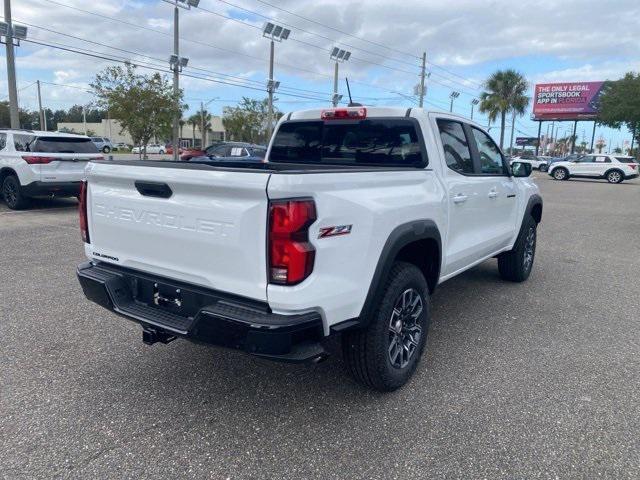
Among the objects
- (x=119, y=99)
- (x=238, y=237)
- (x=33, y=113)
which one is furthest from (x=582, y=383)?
(x=33, y=113)

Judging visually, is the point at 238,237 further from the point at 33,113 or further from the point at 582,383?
the point at 33,113

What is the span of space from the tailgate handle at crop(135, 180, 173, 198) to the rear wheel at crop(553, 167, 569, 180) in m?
Result: 32.7

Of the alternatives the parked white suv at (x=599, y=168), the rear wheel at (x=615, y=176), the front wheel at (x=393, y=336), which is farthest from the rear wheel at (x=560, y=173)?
the front wheel at (x=393, y=336)

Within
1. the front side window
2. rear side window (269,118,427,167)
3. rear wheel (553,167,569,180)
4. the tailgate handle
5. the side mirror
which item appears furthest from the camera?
rear wheel (553,167,569,180)

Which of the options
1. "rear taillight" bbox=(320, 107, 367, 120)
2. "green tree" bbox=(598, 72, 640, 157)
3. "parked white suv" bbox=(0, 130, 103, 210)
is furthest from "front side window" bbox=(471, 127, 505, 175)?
"green tree" bbox=(598, 72, 640, 157)

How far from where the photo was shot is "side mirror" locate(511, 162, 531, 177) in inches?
209

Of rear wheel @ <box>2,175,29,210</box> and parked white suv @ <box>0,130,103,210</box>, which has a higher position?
parked white suv @ <box>0,130,103,210</box>

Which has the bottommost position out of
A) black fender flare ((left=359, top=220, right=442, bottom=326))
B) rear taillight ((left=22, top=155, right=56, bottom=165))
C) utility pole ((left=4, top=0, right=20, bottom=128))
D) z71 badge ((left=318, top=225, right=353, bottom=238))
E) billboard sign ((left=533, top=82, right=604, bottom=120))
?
black fender flare ((left=359, top=220, right=442, bottom=326))

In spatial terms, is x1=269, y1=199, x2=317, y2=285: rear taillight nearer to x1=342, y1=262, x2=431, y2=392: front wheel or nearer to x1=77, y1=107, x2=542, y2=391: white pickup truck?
x1=77, y1=107, x2=542, y2=391: white pickup truck

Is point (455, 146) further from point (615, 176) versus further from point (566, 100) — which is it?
point (566, 100)

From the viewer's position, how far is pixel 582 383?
347 centimetres

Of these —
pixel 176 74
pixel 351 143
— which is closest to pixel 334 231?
pixel 351 143

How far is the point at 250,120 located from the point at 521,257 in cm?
4763

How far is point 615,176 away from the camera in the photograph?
29.5 meters
